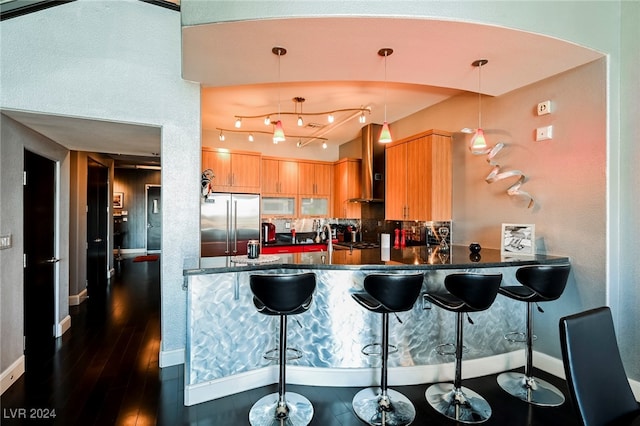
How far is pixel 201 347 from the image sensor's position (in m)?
2.40

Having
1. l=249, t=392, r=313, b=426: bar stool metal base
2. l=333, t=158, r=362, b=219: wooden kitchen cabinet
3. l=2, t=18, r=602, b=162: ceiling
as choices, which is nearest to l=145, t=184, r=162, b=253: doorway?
l=2, t=18, r=602, b=162: ceiling

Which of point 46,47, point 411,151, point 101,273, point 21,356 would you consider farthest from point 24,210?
point 411,151

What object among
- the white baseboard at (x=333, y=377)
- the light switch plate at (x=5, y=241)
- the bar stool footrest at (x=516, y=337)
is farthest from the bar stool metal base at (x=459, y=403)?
the light switch plate at (x=5, y=241)

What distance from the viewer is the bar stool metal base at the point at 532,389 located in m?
2.41

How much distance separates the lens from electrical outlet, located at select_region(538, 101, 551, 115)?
297cm

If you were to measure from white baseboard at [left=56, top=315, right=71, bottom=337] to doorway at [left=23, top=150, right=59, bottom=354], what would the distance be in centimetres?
5

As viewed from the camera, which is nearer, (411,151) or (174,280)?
(174,280)

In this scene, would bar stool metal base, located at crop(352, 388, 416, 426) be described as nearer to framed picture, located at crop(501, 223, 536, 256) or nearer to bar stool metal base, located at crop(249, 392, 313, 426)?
bar stool metal base, located at crop(249, 392, 313, 426)

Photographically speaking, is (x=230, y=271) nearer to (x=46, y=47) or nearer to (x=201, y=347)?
(x=201, y=347)

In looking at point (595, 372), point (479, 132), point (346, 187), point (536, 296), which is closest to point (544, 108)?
point (479, 132)

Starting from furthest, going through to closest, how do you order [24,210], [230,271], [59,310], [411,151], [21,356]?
[411,151] < [59,310] < [24,210] < [21,356] < [230,271]

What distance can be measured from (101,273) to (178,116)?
4.83 metres

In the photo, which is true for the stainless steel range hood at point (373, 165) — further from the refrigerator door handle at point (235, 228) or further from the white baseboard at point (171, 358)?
the white baseboard at point (171, 358)

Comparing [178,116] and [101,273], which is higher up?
[178,116]
